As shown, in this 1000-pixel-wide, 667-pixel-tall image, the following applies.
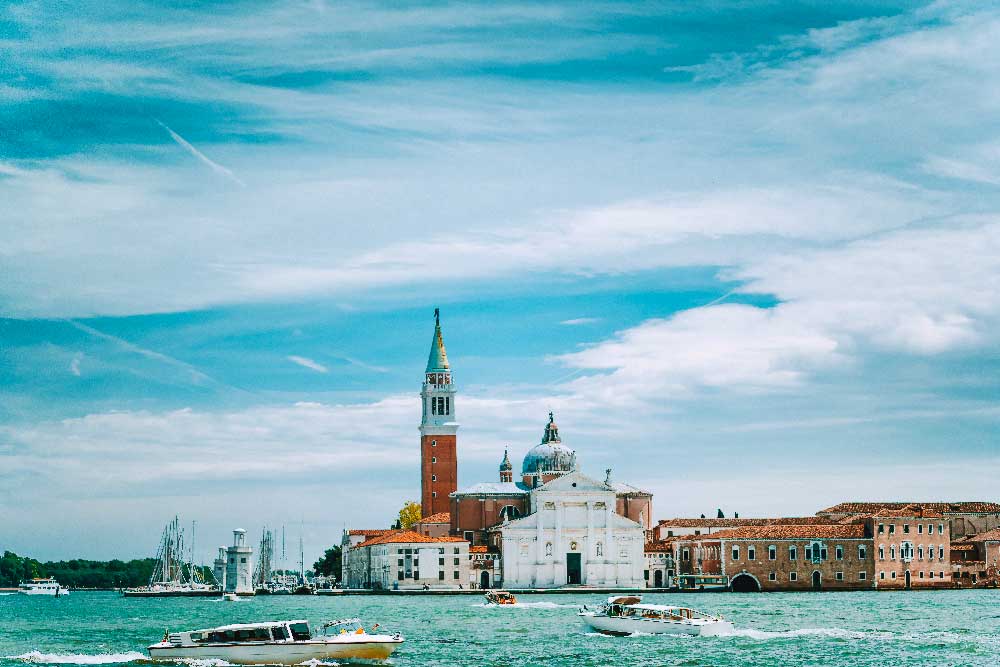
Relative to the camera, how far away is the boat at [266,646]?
133 feet

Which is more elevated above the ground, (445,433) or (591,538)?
(445,433)

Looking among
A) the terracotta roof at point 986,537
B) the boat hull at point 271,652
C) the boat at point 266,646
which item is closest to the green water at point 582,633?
the boat at point 266,646

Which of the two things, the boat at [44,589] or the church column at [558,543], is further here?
the boat at [44,589]

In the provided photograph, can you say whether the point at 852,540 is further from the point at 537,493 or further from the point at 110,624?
the point at 110,624

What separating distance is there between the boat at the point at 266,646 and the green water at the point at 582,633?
169 centimetres

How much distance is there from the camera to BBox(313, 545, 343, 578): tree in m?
143

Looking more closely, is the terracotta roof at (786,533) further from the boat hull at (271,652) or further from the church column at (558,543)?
the boat hull at (271,652)

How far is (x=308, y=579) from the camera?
150250 mm

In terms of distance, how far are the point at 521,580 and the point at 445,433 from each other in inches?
637

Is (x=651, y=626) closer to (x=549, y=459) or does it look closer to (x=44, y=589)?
(x=549, y=459)

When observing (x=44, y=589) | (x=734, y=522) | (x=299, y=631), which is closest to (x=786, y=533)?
(x=734, y=522)

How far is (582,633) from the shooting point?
181 feet

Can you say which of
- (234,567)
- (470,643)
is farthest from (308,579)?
(470,643)

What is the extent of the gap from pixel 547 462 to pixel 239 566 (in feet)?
96.6
